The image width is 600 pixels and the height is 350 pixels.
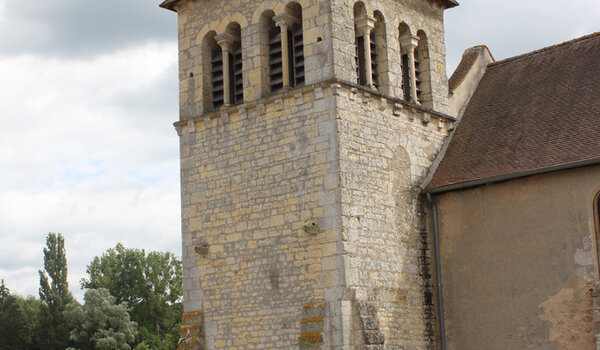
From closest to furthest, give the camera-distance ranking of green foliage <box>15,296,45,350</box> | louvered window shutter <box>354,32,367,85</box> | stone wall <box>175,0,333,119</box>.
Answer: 1. stone wall <box>175,0,333,119</box>
2. louvered window shutter <box>354,32,367,85</box>
3. green foliage <box>15,296,45,350</box>

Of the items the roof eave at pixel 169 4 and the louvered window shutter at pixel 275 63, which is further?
the roof eave at pixel 169 4

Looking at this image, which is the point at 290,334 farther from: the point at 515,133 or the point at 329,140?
the point at 515,133

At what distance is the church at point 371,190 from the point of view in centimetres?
1415

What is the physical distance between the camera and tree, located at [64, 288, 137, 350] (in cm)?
4209

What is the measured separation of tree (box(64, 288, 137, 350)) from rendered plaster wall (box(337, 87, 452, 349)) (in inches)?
1151

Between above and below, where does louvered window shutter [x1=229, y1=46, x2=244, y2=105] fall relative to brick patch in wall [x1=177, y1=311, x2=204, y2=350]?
above

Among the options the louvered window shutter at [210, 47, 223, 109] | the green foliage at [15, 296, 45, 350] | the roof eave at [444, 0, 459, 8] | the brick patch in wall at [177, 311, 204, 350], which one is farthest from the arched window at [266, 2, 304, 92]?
the green foliage at [15, 296, 45, 350]

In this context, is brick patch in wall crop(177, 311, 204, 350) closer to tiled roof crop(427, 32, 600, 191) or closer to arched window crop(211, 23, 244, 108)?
arched window crop(211, 23, 244, 108)

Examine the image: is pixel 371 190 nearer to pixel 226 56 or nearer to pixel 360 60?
pixel 360 60

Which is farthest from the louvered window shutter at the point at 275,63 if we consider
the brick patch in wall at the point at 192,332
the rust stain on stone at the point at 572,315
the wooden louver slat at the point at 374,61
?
the rust stain on stone at the point at 572,315

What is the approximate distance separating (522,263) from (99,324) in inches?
1259

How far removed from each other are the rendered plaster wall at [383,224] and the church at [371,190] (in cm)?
3

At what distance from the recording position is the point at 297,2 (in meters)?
15.8

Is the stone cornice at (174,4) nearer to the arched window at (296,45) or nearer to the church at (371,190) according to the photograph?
the church at (371,190)
